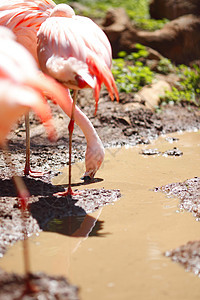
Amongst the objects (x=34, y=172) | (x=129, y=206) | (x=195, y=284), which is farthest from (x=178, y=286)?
(x=34, y=172)

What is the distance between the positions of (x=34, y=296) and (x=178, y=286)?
0.71m

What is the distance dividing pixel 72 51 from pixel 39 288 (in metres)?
1.70

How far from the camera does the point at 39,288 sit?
210 centimetres

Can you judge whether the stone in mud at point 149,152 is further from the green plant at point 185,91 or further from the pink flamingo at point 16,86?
the pink flamingo at point 16,86

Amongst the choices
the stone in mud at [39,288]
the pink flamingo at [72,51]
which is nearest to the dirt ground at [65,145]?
the stone in mud at [39,288]

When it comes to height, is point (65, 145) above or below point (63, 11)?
below

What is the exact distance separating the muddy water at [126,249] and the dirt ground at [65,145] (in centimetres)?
14

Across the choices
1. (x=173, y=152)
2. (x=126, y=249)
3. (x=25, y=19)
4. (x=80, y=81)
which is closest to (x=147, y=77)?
(x=173, y=152)

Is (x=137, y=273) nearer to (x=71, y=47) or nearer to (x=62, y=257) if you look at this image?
(x=62, y=257)

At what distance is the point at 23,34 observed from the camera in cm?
396

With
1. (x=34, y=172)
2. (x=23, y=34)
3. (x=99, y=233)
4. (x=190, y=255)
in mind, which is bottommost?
(x=34, y=172)

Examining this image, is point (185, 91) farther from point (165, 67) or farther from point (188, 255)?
point (188, 255)

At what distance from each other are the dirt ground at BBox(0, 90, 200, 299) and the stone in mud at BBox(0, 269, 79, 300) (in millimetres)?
29

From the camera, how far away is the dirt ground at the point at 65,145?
3127 mm
